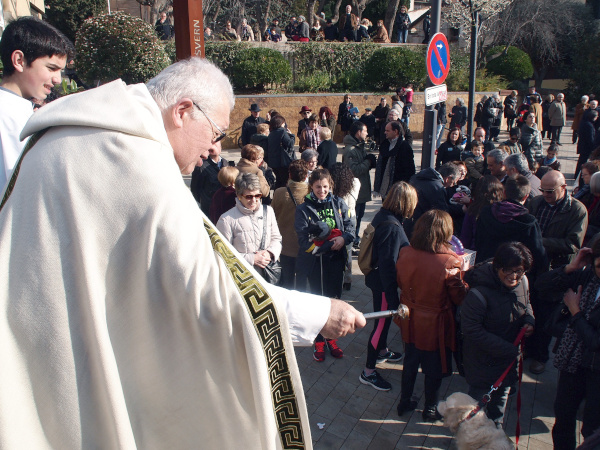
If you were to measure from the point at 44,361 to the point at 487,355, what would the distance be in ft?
10.7

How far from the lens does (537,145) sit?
10422mm

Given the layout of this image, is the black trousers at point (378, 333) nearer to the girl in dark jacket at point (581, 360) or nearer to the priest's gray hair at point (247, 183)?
the girl in dark jacket at point (581, 360)

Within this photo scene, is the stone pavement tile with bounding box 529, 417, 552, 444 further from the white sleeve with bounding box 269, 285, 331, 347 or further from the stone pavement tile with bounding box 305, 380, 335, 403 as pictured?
the white sleeve with bounding box 269, 285, 331, 347

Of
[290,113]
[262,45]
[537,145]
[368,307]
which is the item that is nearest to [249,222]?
[368,307]

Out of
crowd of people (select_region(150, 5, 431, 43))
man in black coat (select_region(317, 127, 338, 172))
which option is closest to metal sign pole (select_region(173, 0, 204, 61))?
man in black coat (select_region(317, 127, 338, 172))

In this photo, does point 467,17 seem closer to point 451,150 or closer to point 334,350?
point 451,150

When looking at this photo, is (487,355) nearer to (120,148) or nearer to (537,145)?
(120,148)

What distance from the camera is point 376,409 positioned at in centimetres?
443

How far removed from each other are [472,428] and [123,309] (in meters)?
2.87

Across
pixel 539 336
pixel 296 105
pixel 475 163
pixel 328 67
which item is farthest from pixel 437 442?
pixel 328 67

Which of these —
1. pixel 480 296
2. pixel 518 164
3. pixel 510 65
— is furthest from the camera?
pixel 510 65

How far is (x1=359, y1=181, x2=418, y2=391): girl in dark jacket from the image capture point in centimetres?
434

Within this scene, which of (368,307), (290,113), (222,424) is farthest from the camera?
(290,113)

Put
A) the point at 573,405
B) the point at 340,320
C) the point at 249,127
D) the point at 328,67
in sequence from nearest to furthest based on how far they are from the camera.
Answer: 1. the point at 340,320
2. the point at 573,405
3. the point at 249,127
4. the point at 328,67
